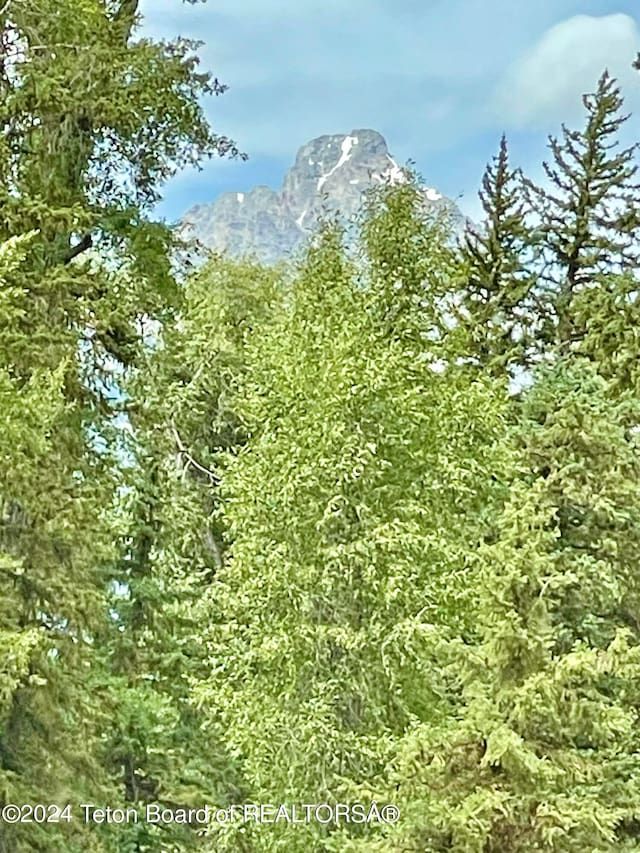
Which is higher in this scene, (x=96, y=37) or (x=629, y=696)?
(x=96, y=37)

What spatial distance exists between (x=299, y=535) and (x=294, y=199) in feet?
28.7

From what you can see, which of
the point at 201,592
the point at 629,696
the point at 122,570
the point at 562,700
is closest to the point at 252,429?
the point at 122,570

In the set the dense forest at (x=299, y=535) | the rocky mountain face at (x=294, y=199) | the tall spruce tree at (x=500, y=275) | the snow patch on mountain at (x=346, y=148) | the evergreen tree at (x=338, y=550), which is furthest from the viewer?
the snow patch on mountain at (x=346, y=148)

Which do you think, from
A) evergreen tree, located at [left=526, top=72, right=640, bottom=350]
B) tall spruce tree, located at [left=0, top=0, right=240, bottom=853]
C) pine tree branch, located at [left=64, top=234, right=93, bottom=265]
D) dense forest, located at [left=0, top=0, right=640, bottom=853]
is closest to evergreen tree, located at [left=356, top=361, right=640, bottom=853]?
dense forest, located at [left=0, top=0, right=640, bottom=853]

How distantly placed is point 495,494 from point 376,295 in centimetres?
181

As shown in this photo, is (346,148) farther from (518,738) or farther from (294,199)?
(518,738)

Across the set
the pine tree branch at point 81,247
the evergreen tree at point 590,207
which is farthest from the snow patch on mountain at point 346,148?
the pine tree branch at point 81,247

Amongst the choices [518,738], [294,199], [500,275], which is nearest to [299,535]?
[518,738]

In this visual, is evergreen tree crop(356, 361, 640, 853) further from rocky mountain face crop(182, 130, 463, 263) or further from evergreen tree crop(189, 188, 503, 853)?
rocky mountain face crop(182, 130, 463, 263)

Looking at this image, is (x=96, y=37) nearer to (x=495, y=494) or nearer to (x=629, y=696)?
(x=495, y=494)

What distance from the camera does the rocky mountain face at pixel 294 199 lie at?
1289 cm

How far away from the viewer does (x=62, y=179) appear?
22.9ft

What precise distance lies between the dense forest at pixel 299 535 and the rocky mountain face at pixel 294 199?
13.4 ft

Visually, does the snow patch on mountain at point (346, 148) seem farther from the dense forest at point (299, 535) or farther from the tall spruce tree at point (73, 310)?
the tall spruce tree at point (73, 310)
